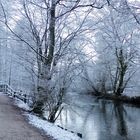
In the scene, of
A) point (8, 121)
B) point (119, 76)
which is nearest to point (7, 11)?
point (8, 121)

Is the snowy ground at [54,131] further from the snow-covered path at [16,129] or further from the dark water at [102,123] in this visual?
the dark water at [102,123]

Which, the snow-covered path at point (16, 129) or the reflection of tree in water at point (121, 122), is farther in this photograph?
the reflection of tree in water at point (121, 122)

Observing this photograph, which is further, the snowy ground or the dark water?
the dark water

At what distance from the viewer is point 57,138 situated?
11.6 m

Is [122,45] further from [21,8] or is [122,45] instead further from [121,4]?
[121,4]

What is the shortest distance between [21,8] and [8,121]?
26.3 feet

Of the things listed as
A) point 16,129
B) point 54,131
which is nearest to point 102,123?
point 54,131

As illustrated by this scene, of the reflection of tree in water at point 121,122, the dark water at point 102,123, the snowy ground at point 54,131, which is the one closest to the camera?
the snowy ground at point 54,131

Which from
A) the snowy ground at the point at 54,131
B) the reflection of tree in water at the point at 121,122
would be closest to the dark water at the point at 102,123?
the reflection of tree in water at the point at 121,122

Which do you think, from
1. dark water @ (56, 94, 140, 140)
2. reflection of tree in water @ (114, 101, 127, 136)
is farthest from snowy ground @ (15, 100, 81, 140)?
reflection of tree in water @ (114, 101, 127, 136)

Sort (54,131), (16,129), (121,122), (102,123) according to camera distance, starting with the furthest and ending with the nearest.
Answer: (121,122), (102,123), (54,131), (16,129)

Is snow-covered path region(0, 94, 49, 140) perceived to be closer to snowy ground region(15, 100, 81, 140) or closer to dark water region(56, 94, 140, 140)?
snowy ground region(15, 100, 81, 140)

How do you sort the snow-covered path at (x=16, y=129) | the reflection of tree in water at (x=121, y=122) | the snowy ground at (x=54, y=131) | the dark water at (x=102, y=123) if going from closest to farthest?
the snow-covered path at (x=16, y=129) → the snowy ground at (x=54, y=131) → the dark water at (x=102, y=123) → the reflection of tree in water at (x=121, y=122)

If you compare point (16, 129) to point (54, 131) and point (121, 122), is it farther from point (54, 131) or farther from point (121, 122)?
point (121, 122)
